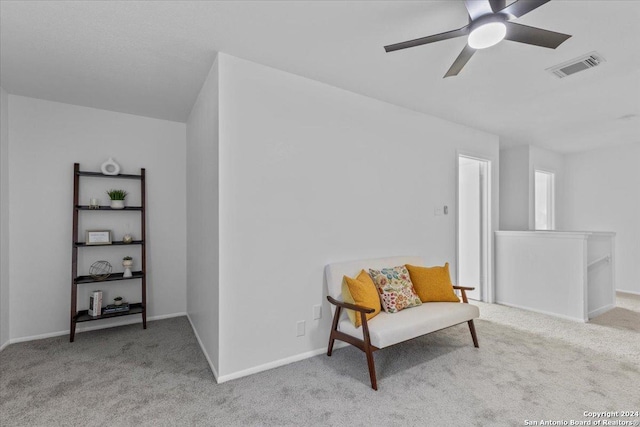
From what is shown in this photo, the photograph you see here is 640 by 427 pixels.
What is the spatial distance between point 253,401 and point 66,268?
2730mm

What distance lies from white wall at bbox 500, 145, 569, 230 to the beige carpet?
2405 millimetres

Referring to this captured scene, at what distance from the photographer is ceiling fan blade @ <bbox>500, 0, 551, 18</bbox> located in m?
1.52

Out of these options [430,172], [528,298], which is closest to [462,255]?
[528,298]

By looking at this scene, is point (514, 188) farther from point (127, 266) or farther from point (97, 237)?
point (97, 237)

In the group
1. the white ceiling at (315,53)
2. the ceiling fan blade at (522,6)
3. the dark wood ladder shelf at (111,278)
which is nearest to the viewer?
the ceiling fan blade at (522,6)

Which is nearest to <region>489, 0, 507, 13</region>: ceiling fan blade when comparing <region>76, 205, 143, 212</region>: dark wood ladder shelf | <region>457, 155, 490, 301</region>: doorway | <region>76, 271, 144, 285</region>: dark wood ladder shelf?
<region>457, 155, 490, 301</region>: doorway

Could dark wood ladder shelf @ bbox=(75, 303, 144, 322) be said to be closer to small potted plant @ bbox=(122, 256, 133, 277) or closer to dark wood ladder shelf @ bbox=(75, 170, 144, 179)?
small potted plant @ bbox=(122, 256, 133, 277)

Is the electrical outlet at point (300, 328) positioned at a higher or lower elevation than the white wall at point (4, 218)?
lower

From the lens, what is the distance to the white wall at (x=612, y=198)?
518 centimetres

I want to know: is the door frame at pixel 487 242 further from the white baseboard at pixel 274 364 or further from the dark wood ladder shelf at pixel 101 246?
the dark wood ladder shelf at pixel 101 246

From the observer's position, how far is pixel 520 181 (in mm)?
5336

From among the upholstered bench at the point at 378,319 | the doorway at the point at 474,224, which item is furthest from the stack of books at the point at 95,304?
the doorway at the point at 474,224

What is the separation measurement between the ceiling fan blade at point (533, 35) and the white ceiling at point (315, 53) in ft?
0.90

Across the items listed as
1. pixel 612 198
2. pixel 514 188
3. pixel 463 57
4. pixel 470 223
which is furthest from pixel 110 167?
pixel 612 198
